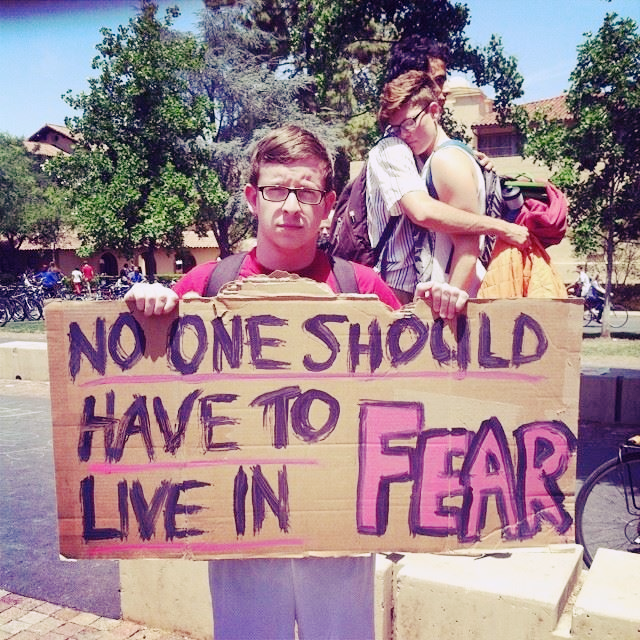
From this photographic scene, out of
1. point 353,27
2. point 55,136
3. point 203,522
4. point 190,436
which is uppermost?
point 55,136

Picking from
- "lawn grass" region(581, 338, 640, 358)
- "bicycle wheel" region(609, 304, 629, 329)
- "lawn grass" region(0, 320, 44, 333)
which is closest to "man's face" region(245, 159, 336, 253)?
"lawn grass" region(581, 338, 640, 358)

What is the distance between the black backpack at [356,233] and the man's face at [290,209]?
20.1 inches

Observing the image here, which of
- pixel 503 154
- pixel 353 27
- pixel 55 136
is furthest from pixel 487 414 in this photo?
pixel 55 136

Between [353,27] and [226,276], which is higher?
[353,27]

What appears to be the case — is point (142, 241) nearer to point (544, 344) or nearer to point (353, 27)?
point (353, 27)

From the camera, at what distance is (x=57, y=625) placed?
319 centimetres

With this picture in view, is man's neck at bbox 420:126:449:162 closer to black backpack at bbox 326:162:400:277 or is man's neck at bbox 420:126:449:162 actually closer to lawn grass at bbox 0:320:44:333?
black backpack at bbox 326:162:400:277

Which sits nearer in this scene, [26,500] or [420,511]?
[420,511]

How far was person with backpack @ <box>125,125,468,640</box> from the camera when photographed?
5.88 feet

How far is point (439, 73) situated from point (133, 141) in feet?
60.3

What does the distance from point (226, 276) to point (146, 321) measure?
302 mm

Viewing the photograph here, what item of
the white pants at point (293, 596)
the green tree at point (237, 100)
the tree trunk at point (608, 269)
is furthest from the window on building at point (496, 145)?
the white pants at point (293, 596)

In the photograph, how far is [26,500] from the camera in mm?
4832

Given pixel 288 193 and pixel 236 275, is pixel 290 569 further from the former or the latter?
pixel 288 193
